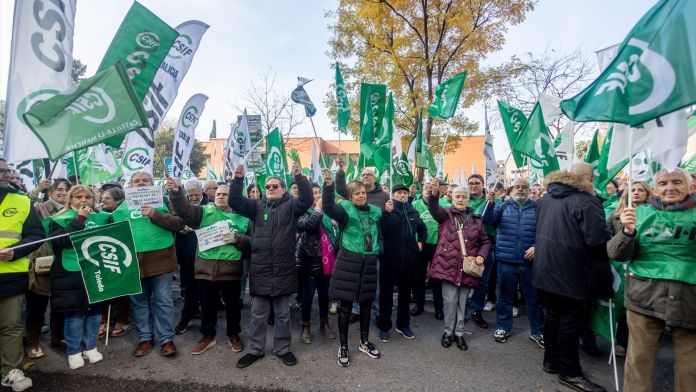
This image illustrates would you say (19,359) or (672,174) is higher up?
(672,174)

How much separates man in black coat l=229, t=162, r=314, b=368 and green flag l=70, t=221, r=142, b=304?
1.19 metres

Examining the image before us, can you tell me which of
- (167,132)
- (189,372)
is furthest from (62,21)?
(167,132)

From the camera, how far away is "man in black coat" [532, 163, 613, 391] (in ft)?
11.0

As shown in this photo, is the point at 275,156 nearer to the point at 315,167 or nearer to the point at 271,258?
the point at 315,167

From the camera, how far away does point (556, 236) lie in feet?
11.5

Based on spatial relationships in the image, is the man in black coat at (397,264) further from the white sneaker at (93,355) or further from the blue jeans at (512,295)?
the white sneaker at (93,355)

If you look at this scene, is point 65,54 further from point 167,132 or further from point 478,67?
point 167,132

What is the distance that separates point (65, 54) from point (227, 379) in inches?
154

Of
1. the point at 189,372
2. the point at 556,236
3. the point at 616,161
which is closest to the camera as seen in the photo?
the point at 616,161

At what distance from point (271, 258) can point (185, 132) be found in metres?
3.17

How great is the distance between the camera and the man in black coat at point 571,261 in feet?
11.0

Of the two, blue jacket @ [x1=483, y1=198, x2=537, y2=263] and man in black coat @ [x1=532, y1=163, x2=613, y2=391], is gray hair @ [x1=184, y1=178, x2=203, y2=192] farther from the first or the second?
man in black coat @ [x1=532, y1=163, x2=613, y2=391]

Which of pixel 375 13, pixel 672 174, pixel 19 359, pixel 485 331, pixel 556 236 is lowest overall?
pixel 485 331

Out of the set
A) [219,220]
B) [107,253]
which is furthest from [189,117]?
[107,253]
